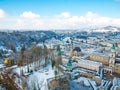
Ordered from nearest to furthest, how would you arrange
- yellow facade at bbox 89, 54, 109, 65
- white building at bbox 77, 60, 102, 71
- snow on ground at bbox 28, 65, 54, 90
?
snow on ground at bbox 28, 65, 54, 90 < white building at bbox 77, 60, 102, 71 < yellow facade at bbox 89, 54, 109, 65

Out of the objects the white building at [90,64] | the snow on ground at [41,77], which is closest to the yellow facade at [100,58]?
the white building at [90,64]

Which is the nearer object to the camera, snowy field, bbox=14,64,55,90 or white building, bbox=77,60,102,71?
snowy field, bbox=14,64,55,90

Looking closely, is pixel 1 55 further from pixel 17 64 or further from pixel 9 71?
pixel 9 71

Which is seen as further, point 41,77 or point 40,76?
point 40,76

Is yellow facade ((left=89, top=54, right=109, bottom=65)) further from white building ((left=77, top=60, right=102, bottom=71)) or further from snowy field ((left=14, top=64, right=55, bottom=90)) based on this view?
snowy field ((left=14, top=64, right=55, bottom=90))

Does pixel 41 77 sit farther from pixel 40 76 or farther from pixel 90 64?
pixel 90 64

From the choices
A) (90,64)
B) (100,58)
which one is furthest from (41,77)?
(100,58)

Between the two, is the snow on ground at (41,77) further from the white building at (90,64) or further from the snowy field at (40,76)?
the white building at (90,64)

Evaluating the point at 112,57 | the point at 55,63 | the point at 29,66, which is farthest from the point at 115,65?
the point at 29,66

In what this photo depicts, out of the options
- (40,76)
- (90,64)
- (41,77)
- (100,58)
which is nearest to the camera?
(41,77)

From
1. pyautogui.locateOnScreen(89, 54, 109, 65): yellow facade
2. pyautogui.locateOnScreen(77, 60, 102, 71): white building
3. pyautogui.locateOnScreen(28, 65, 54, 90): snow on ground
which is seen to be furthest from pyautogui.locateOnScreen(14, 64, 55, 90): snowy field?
pyautogui.locateOnScreen(89, 54, 109, 65): yellow facade

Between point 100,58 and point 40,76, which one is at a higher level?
point 100,58

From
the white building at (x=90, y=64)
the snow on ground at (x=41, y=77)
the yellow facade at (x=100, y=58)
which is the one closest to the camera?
the snow on ground at (x=41, y=77)
